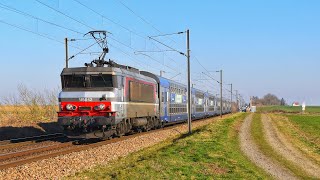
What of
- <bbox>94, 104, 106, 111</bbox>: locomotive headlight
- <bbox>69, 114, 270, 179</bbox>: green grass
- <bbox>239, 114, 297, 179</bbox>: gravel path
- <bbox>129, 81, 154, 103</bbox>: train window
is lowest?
<bbox>239, 114, 297, 179</bbox>: gravel path

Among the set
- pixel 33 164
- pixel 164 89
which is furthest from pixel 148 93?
pixel 33 164

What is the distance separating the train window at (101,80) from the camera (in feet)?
66.9

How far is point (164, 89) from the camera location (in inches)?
1240

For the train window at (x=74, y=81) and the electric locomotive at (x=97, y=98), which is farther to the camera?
the train window at (x=74, y=81)

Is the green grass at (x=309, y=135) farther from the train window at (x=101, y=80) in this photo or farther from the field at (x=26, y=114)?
the field at (x=26, y=114)

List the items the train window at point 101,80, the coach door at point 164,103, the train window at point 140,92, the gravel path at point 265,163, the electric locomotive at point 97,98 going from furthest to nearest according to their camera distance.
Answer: the coach door at point 164,103
the train window at point 140,92
the train window at point 101,80
the electric locomotive at point 97,98
the gravel path at point 265,163

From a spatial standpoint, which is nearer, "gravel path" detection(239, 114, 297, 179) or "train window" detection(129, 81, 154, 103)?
"gravel path" detection(239, 114, 297, 179)

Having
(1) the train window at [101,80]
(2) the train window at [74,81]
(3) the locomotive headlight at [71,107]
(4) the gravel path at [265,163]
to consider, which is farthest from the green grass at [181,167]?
(2) the train window at [74,81]

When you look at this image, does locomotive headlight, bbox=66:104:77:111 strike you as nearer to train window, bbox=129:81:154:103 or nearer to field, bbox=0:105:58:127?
train window, bbox=129:81:154:103

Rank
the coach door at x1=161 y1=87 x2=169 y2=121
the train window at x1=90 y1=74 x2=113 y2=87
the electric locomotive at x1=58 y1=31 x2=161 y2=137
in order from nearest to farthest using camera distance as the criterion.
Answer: the electric locomotive at x1=58 y1=31 x2=161 y2=137, the train window at x1=90 y1=74 x2=113 y2=87, the coach door at x1=161 y1=87 x2=169 y2=121

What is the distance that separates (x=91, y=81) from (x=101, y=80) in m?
0.52

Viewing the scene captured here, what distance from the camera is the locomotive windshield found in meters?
20.4

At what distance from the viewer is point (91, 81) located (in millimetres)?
20562

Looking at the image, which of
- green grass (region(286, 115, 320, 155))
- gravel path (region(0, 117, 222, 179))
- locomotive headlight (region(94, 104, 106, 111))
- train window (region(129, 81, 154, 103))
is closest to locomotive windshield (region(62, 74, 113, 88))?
locomotive headlight (region(94, 104, 106, 111))
